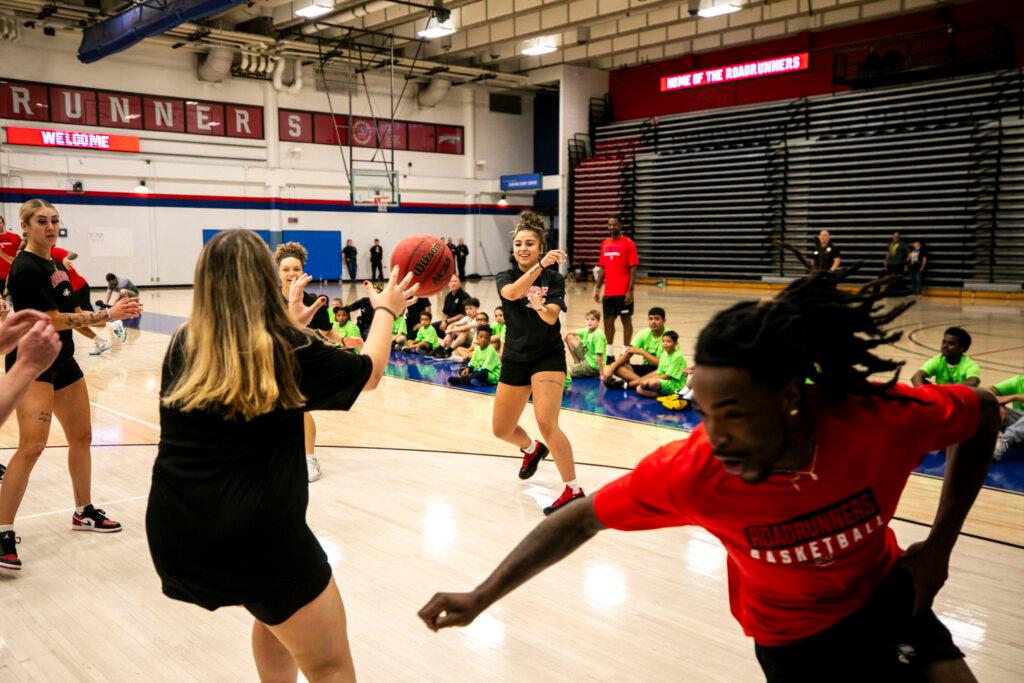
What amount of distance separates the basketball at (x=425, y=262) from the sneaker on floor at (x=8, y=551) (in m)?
2.31

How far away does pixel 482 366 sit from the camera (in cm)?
955

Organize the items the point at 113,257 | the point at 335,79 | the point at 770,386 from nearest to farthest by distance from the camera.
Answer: the point at 770,386, the point at 113,257, the point at 335,79

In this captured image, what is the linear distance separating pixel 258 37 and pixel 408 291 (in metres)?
20.8

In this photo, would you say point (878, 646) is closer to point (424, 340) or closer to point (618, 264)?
point (618, 264)

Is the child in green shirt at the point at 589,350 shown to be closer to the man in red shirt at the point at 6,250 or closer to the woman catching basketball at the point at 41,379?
the man in red shirt at the point at 6,250

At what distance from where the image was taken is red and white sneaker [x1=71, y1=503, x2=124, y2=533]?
14.8 feet

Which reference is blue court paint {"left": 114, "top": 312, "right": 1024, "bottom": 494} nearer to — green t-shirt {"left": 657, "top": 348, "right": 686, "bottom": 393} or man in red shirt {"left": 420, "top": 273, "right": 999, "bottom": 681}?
green t-shirt {"left": 657, "top": 348, "right": 686, "bottom": 393}

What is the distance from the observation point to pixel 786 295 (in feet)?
5.78

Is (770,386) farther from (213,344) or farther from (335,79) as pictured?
(335,79)

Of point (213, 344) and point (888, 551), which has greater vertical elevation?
point (213, 344)

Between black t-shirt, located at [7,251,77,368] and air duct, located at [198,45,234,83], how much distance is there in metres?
20.5

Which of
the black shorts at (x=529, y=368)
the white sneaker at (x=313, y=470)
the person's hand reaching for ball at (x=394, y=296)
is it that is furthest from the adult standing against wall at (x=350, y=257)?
the person's hand reaching for ball at (x=394, y=296)

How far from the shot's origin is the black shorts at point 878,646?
161cm

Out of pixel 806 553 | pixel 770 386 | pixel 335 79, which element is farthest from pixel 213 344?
pixel 335 79
